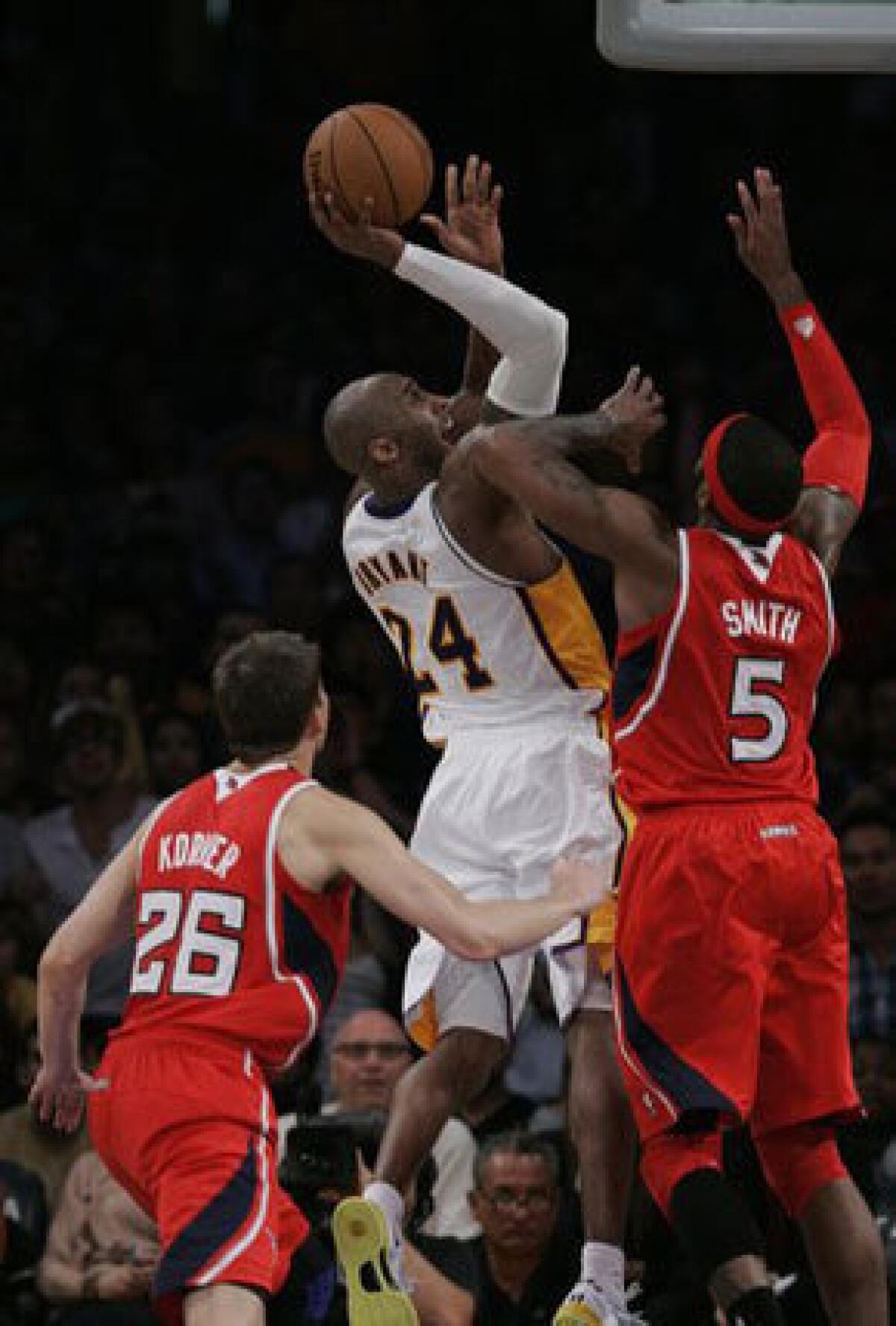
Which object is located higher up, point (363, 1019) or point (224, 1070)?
point (224, 1070)

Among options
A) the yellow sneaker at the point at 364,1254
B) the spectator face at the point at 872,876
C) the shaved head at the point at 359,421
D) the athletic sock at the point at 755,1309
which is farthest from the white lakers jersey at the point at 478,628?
the spectator face at the point at 872,876

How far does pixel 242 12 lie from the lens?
1788cm

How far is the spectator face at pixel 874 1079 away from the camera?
31.1ft

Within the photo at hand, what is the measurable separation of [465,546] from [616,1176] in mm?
1624

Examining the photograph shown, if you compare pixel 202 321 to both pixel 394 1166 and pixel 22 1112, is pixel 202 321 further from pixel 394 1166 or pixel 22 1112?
pixel 394 1166

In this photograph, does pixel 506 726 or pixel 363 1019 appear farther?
pixel 363 1019

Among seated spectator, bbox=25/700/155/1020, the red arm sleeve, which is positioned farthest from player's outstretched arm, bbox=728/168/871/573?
seated spectator, bbox=25/700/155/1020

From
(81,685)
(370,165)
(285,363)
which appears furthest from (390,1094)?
(285,363)

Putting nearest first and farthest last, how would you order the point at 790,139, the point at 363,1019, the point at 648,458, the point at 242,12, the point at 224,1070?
the point at 224,1070, the point at 363,1019, the point at 648,458, the point at 790,139, the point at 242,12

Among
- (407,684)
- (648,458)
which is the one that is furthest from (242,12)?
(407,684)

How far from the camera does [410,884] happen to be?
6.59 m

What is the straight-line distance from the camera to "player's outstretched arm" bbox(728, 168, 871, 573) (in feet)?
24.6

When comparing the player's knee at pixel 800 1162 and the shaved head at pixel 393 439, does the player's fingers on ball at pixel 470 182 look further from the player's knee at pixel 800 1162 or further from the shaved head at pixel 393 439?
the player's knee at pixel 800 1162

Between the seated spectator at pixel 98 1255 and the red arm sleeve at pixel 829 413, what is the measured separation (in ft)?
11.5
